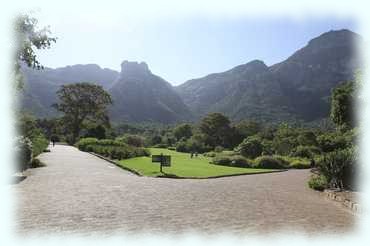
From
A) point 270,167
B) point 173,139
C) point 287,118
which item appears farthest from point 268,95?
point 270,167

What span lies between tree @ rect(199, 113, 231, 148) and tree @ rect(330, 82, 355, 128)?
25.9m

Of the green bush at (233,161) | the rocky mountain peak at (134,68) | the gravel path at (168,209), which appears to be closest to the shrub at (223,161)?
the green bush at (233,161)

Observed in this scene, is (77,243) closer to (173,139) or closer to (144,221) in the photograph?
(144,221)

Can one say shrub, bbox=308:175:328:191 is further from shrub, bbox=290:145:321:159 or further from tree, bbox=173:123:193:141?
tree, bbox=173:123:193:141

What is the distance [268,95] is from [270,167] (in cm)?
8562

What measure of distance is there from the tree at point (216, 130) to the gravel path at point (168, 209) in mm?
40874

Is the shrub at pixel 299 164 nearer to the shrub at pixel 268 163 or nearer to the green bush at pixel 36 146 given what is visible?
the shrub at pixel 268 163

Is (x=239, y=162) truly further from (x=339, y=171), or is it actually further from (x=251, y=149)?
(x=339, y=171)

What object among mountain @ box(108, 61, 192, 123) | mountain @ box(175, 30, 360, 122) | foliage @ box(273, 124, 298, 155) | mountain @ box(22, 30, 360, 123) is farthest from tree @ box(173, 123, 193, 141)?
mountain @ box(108, 61, 192, 123)

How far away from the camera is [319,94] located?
4496 inches

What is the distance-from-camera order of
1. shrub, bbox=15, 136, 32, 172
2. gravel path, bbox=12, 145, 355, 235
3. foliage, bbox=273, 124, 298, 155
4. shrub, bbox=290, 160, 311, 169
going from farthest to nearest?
foliage, bbox=273, 124, 298, 155, shrub, bbox=290, 160, 311, 169, shrub, bbox=15, 136, 32, 172, gravel path, bbox=12, 145, 355, 235

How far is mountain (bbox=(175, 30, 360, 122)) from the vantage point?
10906 cm

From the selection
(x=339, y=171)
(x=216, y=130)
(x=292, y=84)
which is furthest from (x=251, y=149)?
(x=292, y=84)

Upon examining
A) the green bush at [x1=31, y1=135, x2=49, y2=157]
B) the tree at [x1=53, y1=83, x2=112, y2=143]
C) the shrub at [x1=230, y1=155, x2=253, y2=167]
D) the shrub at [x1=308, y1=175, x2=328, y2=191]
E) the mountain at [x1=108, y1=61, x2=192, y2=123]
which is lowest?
the shrub at [x1=308, y1=175, x2=328, y2=191]
